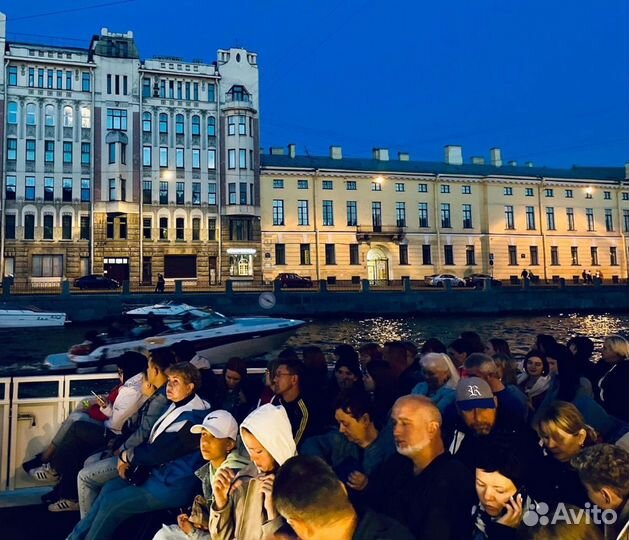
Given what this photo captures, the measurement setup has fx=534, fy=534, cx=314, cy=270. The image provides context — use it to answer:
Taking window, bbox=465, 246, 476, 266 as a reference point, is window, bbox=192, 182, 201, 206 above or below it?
above

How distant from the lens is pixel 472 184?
48219mm

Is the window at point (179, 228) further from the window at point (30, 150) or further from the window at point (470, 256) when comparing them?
the window at point (470, 256)

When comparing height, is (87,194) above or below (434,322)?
above

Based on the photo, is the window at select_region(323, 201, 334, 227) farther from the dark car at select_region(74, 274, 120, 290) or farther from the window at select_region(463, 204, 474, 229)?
the dark car at select_region(74, 274, 120, 290)

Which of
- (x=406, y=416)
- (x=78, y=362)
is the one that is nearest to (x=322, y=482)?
(x=406, y=416)

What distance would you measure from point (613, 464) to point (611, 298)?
1616 inches

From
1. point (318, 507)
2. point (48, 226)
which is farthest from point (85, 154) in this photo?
point (318, 507)

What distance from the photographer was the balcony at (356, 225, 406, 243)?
1766 inches

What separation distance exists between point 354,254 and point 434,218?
8197mm

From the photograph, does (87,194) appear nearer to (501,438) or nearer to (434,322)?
(434,322)

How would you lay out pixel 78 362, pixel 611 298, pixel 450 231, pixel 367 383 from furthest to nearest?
pixel 450 231, pixel 611 298, pixel 78 362, pixel 367 383

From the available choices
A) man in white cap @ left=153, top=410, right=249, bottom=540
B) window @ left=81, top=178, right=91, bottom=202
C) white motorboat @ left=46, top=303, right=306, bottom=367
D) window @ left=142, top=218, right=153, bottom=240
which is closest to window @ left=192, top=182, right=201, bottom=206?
window @ left=142, top=218, right=153, bottom=240

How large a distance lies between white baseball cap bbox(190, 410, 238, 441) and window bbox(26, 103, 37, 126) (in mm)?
43918

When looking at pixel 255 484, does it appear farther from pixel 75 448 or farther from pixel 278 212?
pixel 278 212
